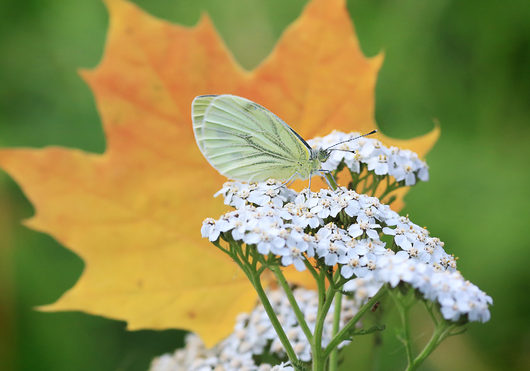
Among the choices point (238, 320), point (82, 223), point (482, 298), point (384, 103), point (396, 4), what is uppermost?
point (396, 4)

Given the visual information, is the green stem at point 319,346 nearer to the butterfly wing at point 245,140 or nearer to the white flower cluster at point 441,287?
the white flower cluster at point 441,287

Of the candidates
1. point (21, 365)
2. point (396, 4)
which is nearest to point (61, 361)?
point (21, 365)

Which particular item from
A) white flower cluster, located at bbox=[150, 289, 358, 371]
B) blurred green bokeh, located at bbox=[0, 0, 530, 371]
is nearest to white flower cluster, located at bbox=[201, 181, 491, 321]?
Result: white flower cluster, located at bbox=[150, 289, 358, 371]

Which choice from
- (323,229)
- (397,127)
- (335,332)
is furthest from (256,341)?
(397,127)

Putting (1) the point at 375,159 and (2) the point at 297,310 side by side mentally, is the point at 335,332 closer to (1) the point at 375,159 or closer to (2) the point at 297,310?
(2) the point at 297,310

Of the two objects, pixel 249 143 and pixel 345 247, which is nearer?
pixel 345 247

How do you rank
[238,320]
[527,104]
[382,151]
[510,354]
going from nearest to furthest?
[382,151] → [238,320] → [510,354] → [527,104]

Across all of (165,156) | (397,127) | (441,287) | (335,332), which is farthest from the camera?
(397,127)

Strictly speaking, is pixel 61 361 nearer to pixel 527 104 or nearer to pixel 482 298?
A: pixel 482 298
